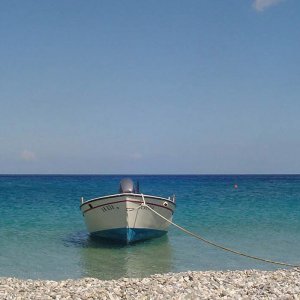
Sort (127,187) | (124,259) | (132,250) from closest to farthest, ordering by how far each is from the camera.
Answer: (124,259), (132,250), (127,187)

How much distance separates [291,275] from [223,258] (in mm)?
4887

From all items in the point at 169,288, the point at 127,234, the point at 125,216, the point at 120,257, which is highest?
the point at 125,216

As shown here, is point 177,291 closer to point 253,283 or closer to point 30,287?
point 253,283

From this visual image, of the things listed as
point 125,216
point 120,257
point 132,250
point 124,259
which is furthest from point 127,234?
point 124,259

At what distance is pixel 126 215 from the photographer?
63.6 feet

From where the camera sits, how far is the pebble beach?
9.21m

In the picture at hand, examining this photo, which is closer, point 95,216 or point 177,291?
point 177,291

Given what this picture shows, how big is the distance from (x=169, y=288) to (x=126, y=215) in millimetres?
9730

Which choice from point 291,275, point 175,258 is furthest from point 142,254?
point 291,275

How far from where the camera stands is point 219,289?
988 centimetres

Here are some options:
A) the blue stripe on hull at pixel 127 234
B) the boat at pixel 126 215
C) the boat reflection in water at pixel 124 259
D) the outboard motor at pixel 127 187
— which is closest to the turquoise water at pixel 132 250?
the boat reflection in water at pixel 124 259

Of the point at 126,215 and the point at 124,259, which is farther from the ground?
the point at 126,215

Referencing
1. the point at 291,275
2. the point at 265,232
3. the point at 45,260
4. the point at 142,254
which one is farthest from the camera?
the point at 265,232

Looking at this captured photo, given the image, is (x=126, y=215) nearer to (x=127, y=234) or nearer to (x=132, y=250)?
(x=127, y=234)
